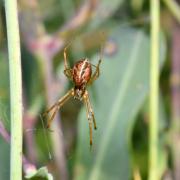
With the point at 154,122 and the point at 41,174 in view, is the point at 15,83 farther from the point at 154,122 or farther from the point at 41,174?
the point at 154,122

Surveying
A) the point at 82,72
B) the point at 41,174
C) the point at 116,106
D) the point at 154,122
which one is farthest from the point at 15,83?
the point at 116,106

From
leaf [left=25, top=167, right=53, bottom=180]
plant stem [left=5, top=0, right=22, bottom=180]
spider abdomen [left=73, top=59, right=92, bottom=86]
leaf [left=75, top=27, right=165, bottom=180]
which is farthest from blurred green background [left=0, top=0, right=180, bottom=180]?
plant stem [left=5, top=0, right=22, bottom=180]

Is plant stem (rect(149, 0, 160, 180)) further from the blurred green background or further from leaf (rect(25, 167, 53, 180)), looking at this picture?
leaf (rect(25, 167, 53, 180))

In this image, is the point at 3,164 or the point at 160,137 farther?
the point at 160,137

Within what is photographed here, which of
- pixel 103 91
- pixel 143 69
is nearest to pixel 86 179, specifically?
pixel 103 91

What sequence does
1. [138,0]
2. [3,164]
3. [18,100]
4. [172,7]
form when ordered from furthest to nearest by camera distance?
[138,0], [172,7], [3,164], [18,100]

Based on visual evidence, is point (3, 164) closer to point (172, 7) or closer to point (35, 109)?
point (35, 109)

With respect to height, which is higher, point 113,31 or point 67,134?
point 113,31
